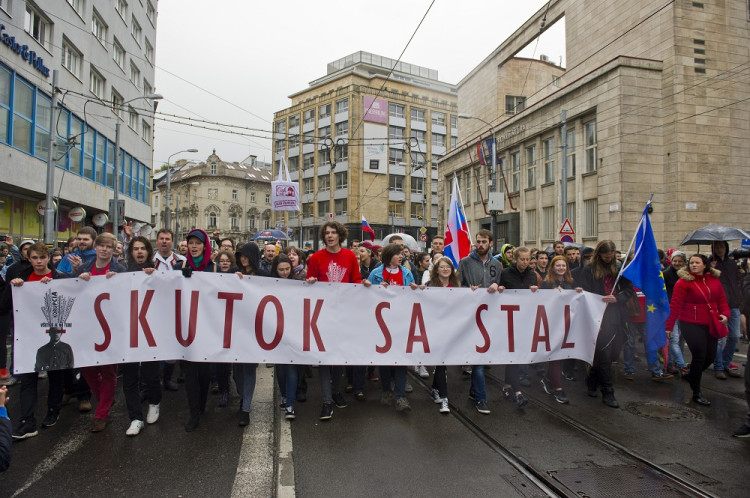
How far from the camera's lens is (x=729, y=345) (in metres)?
7.66

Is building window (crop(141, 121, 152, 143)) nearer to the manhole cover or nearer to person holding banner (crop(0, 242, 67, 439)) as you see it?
person holding banner (crop(0, 242, 67, 439))

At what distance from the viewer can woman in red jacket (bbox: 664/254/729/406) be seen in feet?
19.6

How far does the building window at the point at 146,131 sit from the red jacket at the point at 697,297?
3427 centimetres

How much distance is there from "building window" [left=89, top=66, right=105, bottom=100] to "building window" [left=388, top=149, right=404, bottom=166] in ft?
138

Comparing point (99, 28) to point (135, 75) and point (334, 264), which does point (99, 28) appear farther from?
point (334, 264)

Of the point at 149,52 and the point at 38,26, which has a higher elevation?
the point at 149,52

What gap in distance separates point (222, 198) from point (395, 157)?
3375cm

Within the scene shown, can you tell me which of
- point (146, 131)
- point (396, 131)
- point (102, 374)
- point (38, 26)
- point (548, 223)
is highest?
point (396, 131)

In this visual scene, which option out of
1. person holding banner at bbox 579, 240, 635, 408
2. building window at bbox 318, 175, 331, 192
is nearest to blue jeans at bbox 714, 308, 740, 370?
person holding banner at bbox 579, 240, 635, 408

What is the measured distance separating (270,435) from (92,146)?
23580 millimetres

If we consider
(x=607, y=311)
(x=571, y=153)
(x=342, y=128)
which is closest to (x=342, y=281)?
(x=607, y=311)

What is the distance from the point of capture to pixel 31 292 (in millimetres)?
4918

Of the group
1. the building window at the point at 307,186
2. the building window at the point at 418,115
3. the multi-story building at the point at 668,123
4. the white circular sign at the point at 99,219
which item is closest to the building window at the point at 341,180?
the building window at the point at 307,186

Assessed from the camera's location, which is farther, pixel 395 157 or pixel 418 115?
pixel 418 115
